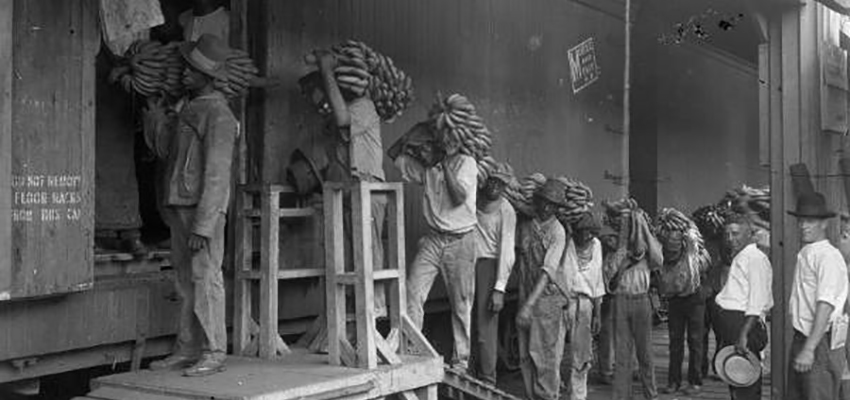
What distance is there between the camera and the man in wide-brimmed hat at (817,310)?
788 cm

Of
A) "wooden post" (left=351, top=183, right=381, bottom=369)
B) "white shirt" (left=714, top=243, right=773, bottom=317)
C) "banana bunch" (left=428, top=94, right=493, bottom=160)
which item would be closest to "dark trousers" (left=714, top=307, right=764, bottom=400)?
"white shirt" (left=714, top=243, right=773, bottom=317)

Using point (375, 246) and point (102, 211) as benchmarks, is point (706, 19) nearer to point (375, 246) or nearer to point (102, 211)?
point (375, 246)

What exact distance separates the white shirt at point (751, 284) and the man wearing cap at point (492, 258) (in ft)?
6.45

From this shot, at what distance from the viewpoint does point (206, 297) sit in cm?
648

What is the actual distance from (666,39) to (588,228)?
7456mm

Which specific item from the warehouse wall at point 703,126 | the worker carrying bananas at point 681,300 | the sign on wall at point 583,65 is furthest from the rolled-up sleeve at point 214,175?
the warehouse wall at point 703,126

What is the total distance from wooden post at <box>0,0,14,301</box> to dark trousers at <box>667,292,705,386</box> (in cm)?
743

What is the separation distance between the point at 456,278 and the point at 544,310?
0.97 metres

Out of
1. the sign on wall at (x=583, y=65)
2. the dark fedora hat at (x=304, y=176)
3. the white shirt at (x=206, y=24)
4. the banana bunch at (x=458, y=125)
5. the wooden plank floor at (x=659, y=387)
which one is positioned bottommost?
the wooden plank floor at (x=659, y=387)

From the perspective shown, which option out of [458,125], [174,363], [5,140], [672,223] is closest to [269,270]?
[174,363]

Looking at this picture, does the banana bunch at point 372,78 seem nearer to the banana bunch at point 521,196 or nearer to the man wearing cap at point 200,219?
the man wearing cap at point 200,219

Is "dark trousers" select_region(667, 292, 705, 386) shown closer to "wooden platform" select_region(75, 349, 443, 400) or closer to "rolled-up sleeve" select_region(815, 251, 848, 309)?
"rolled-up sleeve" select_region(815, 251, 848, 309)

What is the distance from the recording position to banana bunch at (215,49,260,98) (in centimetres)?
683

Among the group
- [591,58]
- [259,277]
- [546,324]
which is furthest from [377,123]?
[591,58]
